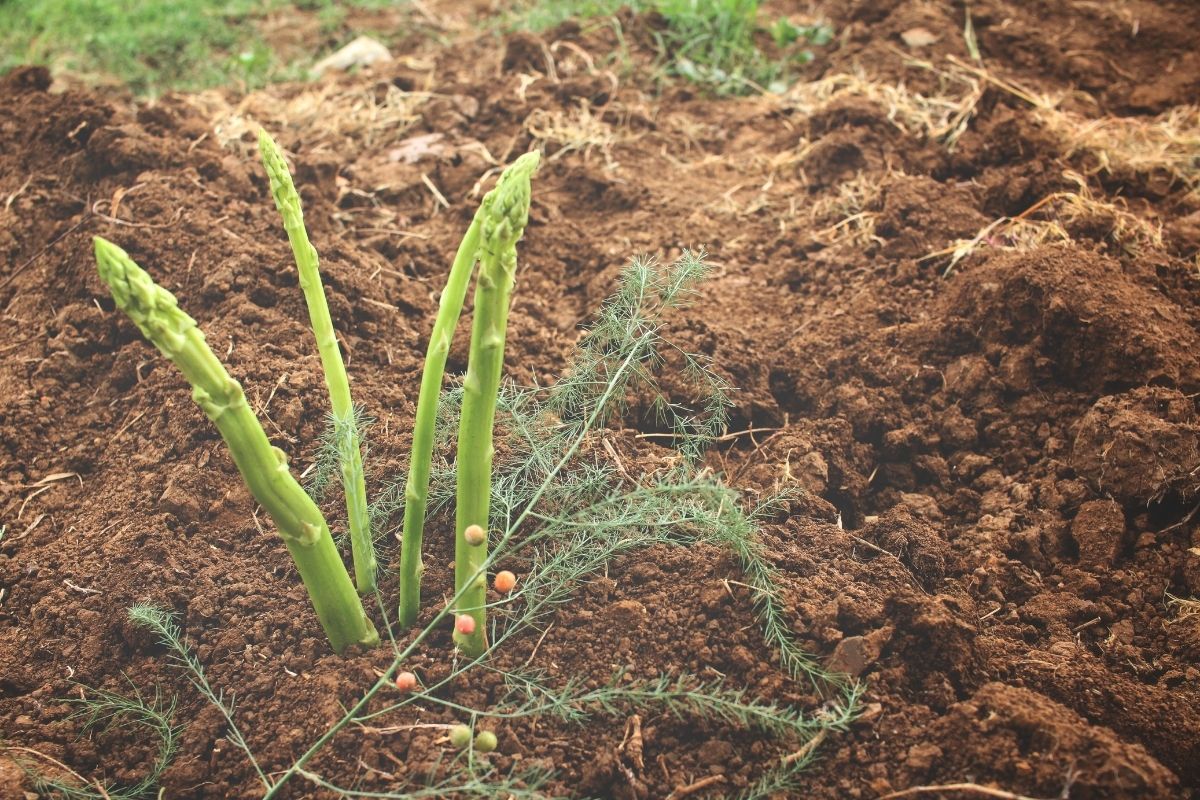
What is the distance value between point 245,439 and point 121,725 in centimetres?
83

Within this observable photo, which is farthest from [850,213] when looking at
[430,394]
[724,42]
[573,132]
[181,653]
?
[181,653]

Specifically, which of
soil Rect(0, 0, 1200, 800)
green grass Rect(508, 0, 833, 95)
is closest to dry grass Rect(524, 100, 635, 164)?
soil Rect(0, 0, 1200, 800)

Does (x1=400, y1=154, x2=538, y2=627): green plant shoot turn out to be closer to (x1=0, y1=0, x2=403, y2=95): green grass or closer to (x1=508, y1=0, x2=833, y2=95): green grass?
(x1=508, y1=0, x2=833, y2=95): green grass

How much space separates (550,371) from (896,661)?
129 centimetres

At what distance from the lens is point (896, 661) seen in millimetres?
2232

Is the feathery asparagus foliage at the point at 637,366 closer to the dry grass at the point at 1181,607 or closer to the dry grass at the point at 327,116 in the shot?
the dry grass at the point at 1181,607

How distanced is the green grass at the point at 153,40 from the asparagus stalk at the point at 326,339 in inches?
117

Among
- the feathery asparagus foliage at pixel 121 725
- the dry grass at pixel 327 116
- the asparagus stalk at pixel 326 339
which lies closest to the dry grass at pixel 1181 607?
the asparagus stalk at pixel 326 339

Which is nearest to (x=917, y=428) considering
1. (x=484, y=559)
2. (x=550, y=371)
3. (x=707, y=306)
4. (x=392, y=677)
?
(x=707, y=306)

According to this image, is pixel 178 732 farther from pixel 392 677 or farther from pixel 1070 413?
pixel 1070 413

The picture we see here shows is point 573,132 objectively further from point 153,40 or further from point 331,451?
point 153,40

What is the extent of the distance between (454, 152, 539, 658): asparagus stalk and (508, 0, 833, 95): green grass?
9.23ft

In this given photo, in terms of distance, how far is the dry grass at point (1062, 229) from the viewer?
10.8 ft

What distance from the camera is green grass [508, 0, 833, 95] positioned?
4.50 metres
